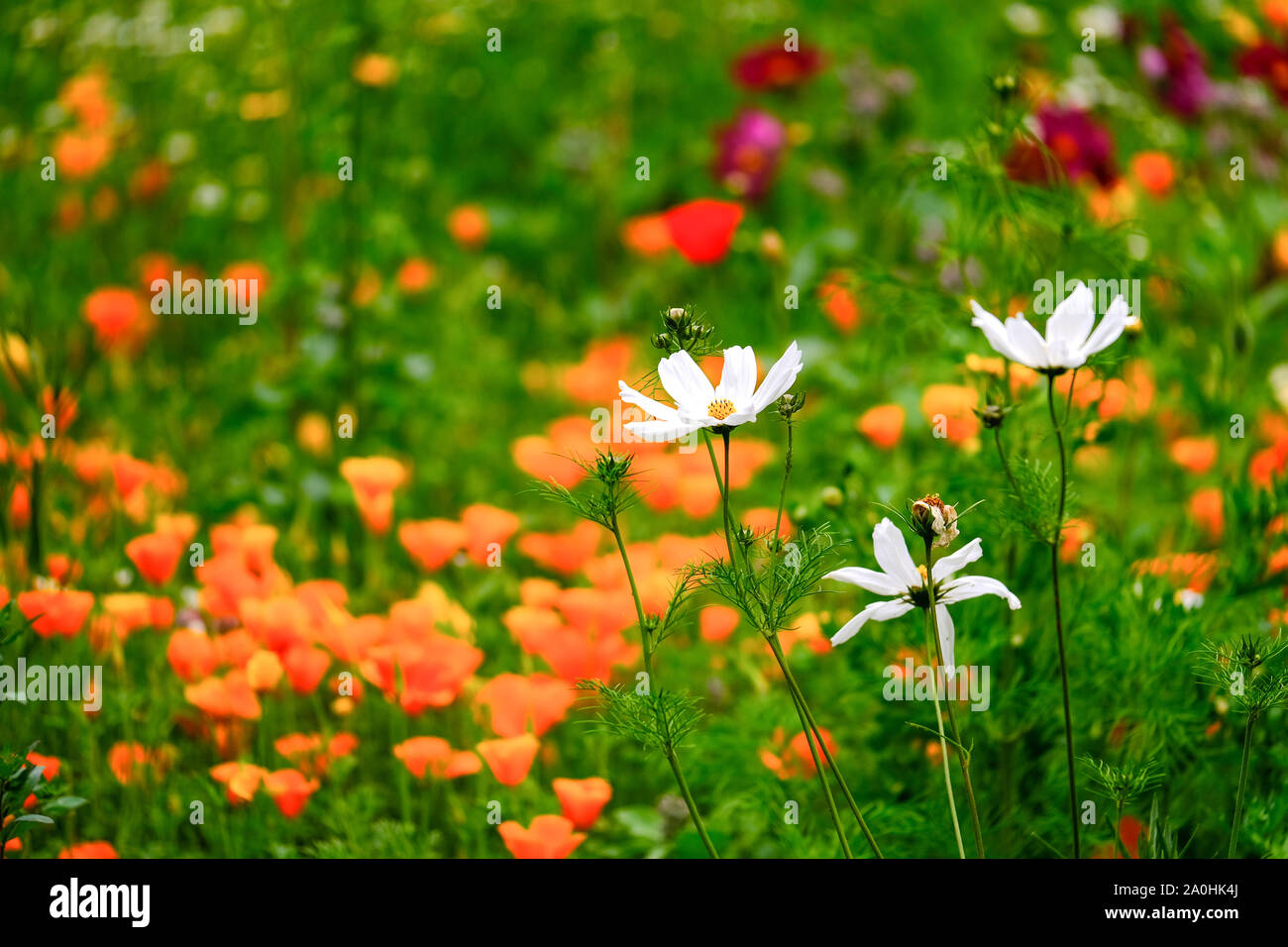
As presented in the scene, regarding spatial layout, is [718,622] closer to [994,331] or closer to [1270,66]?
[994,331]

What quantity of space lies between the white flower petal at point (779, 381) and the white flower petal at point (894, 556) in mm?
142

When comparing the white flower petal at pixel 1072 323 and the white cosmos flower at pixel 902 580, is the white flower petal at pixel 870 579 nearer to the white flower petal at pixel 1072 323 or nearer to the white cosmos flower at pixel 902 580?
the white cosmos flower at pixel 902 580

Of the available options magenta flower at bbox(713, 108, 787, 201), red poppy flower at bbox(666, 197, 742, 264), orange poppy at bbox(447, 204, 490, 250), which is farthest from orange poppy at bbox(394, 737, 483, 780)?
magenta flower at bbox(713, 108, 787, 201)

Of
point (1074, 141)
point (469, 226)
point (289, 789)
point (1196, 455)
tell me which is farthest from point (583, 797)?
point (469, 226)

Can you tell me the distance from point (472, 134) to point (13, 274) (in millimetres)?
1312

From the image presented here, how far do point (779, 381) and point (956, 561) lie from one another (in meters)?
0.22

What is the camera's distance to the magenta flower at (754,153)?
2.67m

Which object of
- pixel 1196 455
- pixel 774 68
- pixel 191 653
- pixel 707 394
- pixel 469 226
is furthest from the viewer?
pixel 774 68

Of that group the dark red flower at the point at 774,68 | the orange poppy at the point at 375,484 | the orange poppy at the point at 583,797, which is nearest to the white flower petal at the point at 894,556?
the orange poppy at the point at 583,797

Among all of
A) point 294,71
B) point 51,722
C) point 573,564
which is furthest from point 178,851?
point 294,71

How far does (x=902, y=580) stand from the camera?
99 centimetres

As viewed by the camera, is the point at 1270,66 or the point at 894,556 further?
the point at 1270,66

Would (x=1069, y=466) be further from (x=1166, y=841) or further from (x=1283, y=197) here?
(x=1283, y=197)

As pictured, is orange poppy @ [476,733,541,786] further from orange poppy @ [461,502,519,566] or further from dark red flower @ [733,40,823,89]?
dark red flower @ [733,40,823,89]
